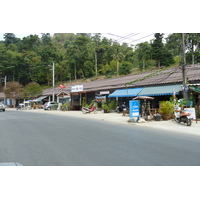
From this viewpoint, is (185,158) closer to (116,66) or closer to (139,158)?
(139,158)

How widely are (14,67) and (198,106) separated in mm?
56451

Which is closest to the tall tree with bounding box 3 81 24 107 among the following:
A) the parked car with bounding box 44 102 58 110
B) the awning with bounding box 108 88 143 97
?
the parked car with bounding box 44 102 58 110

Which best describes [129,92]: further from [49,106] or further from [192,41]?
[192,41]

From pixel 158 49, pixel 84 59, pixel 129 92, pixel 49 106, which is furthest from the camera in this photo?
pixel 84 59

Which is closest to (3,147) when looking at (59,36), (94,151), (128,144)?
(94,151)

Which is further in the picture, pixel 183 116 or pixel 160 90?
pixel 160 90

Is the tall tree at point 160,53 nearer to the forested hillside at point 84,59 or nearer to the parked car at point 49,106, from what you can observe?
the forested hillside at point 84,59

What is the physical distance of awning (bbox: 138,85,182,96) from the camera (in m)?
15.3

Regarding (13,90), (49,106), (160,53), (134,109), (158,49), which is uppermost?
(158,49)

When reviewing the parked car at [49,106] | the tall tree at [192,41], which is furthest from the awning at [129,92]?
the tall tree at [192,41]

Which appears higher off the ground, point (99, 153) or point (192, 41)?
point (192, 41)

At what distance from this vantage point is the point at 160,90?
16.5 metres

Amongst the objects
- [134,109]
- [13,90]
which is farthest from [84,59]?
[134,109]

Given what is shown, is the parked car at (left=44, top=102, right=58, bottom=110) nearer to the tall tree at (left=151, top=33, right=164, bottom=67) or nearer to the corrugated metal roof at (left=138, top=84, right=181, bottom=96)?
the corrugated metal roof at (left=138, top=84, right=181, bottom=96)
